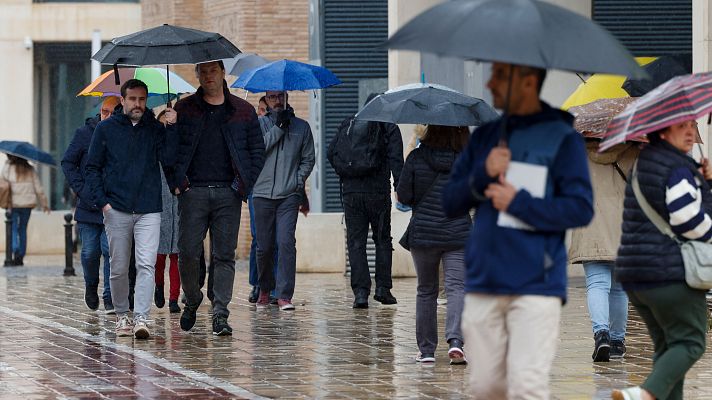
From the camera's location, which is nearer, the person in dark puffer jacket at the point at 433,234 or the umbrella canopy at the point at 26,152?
the person in dark puffer jacket at the point at 433,234

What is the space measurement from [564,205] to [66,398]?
4009mm

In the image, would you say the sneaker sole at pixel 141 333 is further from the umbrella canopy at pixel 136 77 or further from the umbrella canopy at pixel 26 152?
the umbrella canopy at pixel 26 152

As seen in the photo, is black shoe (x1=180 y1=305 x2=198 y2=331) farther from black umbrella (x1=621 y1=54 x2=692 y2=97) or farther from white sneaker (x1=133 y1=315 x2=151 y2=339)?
black umbrella (x1=621 y1=54 x2=692 y2=97)

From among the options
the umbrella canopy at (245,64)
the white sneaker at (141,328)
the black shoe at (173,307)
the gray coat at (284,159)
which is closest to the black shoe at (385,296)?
the gray coat at (284,159)

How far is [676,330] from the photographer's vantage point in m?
7.73

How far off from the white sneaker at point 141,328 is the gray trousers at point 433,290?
2500mm

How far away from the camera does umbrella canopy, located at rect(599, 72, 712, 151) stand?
25.8ft

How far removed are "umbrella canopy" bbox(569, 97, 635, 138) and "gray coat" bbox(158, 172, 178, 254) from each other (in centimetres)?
506

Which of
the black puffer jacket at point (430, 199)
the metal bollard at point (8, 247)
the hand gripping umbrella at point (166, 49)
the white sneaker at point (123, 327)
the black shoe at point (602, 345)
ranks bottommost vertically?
the metal bollard at point (8, 247)

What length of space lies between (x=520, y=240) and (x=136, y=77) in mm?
9533

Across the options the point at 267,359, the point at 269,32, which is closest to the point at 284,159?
the point at 267,359

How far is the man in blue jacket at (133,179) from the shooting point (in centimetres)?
1231

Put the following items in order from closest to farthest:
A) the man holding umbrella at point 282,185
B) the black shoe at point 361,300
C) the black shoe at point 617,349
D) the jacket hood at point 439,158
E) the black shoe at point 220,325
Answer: the jacket hood at point 439,158
the black shoe at point 617,349
the black shoe at point 220,325
the man holding umbrella at point 282,185
the black shoe at point 361,300

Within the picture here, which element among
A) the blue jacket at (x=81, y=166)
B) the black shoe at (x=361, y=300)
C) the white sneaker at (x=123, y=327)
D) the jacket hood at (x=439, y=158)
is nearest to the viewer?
Result: the jacket hood at (x=439, y=158)
